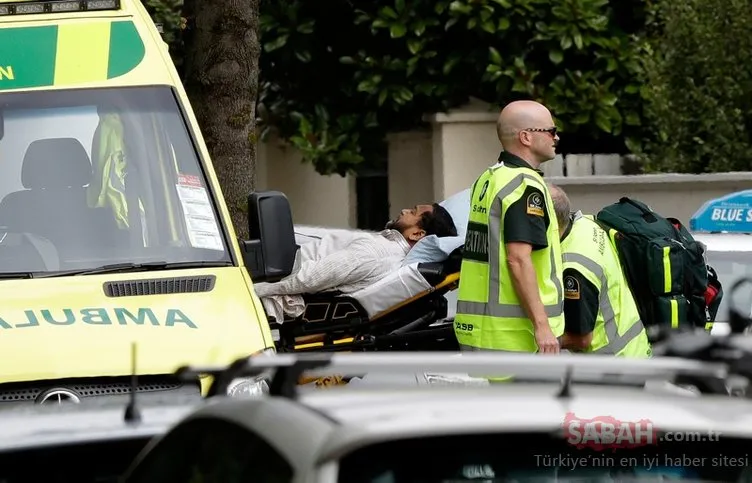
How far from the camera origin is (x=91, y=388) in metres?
5.52

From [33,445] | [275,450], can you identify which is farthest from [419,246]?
[275,450]

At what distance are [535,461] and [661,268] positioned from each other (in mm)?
4253

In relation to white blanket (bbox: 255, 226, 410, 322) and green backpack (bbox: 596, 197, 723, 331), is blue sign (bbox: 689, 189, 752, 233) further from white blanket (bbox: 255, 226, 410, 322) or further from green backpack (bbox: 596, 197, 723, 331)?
green backpack (bbox: 596, 197, 723, 331)

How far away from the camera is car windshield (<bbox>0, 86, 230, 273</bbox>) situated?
6227 millimetres

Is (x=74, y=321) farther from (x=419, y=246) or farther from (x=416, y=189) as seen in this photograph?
(x=416, y=189)

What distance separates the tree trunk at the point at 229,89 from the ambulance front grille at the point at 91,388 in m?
3.68

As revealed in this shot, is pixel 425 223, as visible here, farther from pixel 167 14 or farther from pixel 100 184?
pixel 167 14

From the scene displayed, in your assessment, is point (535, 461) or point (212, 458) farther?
point (212, 458)

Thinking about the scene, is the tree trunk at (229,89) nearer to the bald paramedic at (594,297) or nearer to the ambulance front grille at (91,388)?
the bald paramedic at (594,297)

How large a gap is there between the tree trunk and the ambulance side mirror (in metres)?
2.74

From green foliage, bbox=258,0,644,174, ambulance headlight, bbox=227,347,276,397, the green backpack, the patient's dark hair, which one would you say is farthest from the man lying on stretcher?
green foliage, bbox=258,0,644,174

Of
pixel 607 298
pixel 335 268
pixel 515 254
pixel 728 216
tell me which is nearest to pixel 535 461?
pixel 515 254

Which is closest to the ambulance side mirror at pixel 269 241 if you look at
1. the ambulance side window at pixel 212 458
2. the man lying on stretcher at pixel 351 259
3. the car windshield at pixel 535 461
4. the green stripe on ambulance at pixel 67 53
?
the green stripe on ambulance at pixel 67 53

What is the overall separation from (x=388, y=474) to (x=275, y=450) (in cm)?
19
